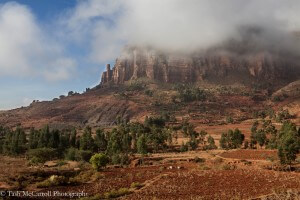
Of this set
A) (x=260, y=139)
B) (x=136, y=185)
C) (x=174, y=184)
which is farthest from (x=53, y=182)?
(x=260, y=139)

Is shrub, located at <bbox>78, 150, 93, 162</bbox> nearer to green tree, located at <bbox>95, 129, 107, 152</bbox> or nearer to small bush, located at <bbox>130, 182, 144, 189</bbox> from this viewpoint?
green tree, located at <bbox>95, 129, 107, 152</bbox>

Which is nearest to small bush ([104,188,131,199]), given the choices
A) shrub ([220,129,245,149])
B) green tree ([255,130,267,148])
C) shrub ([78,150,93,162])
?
shrub ([78,150,93,162])

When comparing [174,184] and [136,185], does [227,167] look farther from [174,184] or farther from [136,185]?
[136,185]

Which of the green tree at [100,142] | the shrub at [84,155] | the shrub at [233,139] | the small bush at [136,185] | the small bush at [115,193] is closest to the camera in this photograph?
the small bush at [115,193]

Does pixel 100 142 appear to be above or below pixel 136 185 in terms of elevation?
above

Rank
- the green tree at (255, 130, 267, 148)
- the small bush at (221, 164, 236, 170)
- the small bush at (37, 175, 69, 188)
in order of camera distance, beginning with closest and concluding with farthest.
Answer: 1. the small bush at (37, 175, 69, 188)
2. the small bush at (221, 164, 236, 170)
3. the green tree at (255, 130, 267, 148)

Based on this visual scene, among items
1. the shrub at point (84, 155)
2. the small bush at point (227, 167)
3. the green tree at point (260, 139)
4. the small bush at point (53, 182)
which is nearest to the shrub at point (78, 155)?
the shrub at point (84, 155)

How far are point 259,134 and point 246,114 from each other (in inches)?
4273

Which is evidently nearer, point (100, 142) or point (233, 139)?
point (100, 142)

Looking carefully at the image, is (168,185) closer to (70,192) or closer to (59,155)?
(70,192)

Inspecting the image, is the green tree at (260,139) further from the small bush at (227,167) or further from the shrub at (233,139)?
the small bush at (227,167)

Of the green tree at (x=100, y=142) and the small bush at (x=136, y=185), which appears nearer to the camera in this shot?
the small bush at (x=136, y=185)

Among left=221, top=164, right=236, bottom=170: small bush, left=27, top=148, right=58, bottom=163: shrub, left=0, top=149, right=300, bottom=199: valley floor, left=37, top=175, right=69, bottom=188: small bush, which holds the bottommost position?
left=221, top=164, right=236, bottom=170: small bush

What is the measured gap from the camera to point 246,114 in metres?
196
